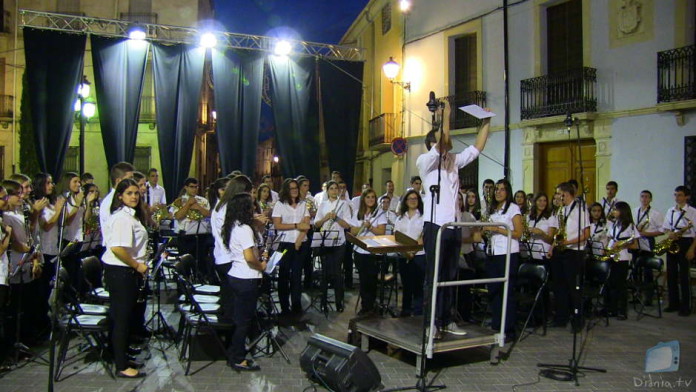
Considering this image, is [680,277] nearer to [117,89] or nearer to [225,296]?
[225,296]

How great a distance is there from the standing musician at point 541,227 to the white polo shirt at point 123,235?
513cm

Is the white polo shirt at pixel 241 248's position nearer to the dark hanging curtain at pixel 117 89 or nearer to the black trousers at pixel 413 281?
the black trousers at pixel 413 281

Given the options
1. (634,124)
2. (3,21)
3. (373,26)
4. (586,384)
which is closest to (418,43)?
(373,26)

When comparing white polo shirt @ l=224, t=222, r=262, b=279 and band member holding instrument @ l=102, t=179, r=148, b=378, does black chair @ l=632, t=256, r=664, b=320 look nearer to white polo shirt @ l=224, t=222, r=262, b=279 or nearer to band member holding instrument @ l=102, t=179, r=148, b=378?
white polo shirt @ l=224, t=222, r=262, b=279

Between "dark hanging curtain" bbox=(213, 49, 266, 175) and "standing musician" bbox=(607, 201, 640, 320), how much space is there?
7.67 m

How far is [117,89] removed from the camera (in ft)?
40.2

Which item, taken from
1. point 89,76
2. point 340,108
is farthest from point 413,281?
point 89,76

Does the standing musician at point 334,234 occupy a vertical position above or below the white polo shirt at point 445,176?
below

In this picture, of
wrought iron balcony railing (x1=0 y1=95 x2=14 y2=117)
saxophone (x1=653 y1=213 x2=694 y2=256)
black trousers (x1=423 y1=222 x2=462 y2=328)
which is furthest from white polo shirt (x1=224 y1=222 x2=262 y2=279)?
wrought iron balcony railing (x1=0 y1=95 x2=14 y2=117)

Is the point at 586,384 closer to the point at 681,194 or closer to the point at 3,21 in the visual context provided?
the point at 681,194

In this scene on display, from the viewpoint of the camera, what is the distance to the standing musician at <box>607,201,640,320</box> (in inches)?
330

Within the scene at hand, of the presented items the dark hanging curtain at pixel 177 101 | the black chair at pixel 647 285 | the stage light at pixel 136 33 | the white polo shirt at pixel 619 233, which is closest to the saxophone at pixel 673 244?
the black chair at pixel 647 285

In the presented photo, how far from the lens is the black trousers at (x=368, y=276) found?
7.66m

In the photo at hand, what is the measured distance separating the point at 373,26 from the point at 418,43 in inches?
252
